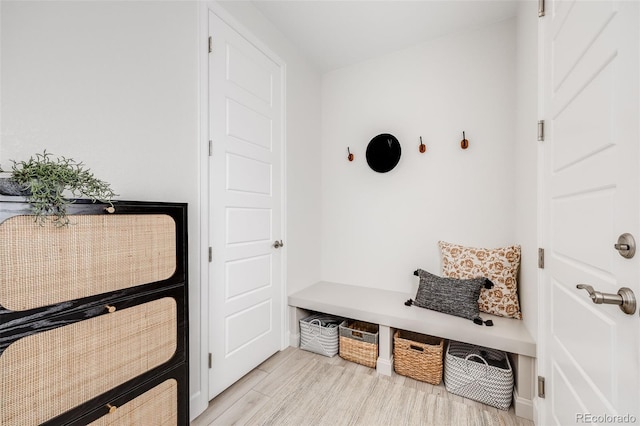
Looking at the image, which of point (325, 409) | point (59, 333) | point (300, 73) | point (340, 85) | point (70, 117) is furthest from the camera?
point (340, 85)

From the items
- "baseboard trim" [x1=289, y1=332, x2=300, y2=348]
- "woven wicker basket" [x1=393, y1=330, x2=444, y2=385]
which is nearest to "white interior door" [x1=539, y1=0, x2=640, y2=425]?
"woven wicker basket" [x1=393, y1=330, x2=444, y2=385]

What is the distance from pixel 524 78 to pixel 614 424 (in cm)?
196

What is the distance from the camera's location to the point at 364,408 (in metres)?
1.74

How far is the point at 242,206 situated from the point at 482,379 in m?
1.97

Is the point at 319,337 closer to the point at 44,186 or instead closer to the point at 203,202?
the point at 203,202

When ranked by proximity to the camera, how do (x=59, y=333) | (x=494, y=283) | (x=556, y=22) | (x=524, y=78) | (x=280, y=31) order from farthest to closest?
1. (x=280, y=31)
2. (x=494, y=283)
3. (x=524, y=78)
4. (x=556, y=22)
5. (x=59, y=333)

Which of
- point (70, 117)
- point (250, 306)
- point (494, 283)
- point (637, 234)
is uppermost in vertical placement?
point (70, 117)

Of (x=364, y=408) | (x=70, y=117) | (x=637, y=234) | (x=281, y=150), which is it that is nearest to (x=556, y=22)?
(x=637, y=234)

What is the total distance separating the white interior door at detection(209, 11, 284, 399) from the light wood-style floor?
67 mm

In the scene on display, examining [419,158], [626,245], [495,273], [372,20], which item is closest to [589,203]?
[626,245]

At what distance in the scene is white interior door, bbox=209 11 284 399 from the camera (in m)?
1.80

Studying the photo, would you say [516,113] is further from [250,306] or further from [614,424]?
[250,306]

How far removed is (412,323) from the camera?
6.50 feet

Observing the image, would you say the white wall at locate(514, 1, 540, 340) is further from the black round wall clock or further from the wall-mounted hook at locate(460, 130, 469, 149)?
the black round wall clock
